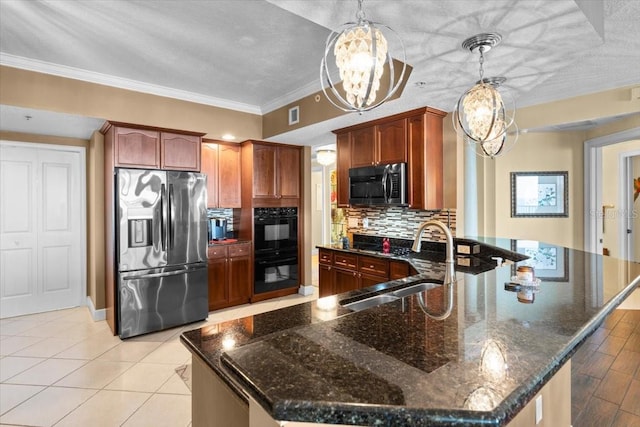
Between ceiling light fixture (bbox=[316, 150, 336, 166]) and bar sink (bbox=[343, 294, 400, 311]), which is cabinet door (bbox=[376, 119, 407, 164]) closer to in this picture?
bar sink (bbox=[343, 294, 400, 311])

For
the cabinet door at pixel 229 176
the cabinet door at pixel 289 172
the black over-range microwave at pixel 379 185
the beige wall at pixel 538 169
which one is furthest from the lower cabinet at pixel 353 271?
the beige wall at pixel 538 169

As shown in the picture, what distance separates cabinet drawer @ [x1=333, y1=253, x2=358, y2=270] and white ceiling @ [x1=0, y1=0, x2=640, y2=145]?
5.19ft

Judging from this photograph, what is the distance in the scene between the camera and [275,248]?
5.05 m

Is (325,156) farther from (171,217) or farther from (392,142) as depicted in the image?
(171,217)

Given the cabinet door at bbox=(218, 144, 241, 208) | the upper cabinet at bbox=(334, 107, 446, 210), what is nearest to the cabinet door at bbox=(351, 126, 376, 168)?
the upper cabinet at bbox=(334, 107, 446, 210)

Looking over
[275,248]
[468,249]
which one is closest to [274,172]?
[275,248]

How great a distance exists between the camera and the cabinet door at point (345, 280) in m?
3.96

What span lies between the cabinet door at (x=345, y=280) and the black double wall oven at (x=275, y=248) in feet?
3.80

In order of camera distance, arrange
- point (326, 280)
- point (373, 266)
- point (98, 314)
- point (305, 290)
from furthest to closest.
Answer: point (305, 290) < point (326, 280) < point (98, 314) < point (373, 266)

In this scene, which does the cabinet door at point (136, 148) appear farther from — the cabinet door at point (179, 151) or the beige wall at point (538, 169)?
the beige wall at point (538, 169)

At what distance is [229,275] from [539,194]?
4705mm

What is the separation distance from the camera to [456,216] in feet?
12.2

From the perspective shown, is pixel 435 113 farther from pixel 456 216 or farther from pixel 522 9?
pixel 522 9

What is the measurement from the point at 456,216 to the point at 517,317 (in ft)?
8.99
